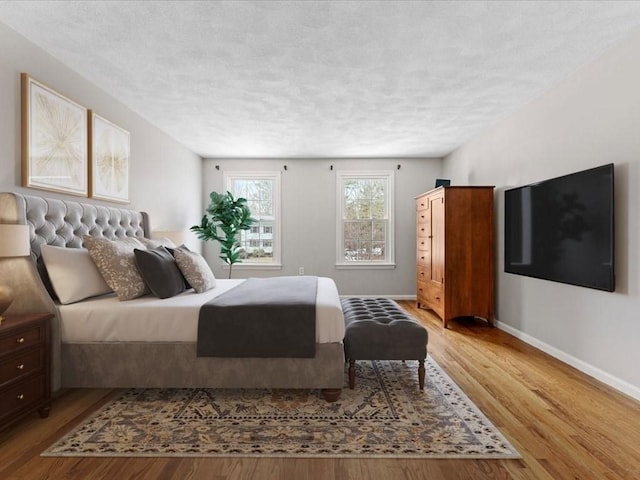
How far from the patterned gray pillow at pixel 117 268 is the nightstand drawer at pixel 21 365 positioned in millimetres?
571

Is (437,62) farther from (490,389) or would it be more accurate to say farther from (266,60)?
(490,389)

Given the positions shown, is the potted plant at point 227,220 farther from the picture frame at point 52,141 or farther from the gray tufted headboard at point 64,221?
the picture frame at point 52,141

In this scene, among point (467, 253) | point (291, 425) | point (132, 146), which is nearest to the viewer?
point (291, 425)

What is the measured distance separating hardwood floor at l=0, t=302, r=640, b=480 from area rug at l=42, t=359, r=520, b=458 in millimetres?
69

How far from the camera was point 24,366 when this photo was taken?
1.98 m

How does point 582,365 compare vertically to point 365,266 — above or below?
below

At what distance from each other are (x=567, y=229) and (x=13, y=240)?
384 cm

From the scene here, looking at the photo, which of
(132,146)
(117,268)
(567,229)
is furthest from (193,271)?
(567,229)

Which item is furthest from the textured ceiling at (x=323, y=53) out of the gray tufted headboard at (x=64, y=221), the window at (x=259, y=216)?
the window at (x=259, y=216)

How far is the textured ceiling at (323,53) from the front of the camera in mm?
2238

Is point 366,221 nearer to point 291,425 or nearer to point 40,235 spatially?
point 291,425

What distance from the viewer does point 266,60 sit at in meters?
2.83

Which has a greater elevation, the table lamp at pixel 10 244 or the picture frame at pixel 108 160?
the picture frame at pixel 108 160

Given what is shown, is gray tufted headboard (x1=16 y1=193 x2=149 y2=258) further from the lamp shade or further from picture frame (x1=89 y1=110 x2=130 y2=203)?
the lamp shade
